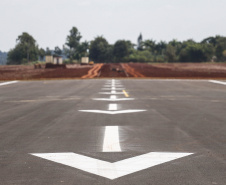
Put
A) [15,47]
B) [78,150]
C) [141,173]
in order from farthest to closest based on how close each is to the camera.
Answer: [15,47] → [78,150] → [141,173]

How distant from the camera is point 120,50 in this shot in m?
186

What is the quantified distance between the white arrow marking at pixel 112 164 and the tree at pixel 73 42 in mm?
187227

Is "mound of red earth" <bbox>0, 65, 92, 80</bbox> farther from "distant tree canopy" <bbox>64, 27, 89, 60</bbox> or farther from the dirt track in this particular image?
"distant tree canopy" <bbox>64, 27, 89, 60</bbox>

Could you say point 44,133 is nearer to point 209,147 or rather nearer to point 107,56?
point 209,147

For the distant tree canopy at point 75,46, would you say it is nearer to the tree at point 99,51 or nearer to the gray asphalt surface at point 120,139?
the tree at point 99,51

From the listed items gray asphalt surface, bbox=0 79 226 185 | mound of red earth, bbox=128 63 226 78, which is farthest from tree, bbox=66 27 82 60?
gray asphalt surface, bbox=0 79 226 185

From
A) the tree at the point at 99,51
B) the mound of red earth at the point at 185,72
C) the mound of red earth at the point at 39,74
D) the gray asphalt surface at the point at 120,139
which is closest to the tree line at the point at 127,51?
the tree at the point at 99,51

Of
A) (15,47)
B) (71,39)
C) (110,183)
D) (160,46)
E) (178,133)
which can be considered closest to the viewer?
(110,183)

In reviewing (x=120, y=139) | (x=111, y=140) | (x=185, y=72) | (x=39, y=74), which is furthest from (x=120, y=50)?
(x=111, y=140)

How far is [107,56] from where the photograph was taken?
188875 mm

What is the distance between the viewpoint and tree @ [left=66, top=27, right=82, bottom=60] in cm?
19412

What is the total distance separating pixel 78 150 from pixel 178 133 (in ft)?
8.07

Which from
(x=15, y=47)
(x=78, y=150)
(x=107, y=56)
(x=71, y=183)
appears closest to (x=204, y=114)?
(x=78, y=150)

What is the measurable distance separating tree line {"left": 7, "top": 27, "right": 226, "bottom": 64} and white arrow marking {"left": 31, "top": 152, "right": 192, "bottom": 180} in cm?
14663
